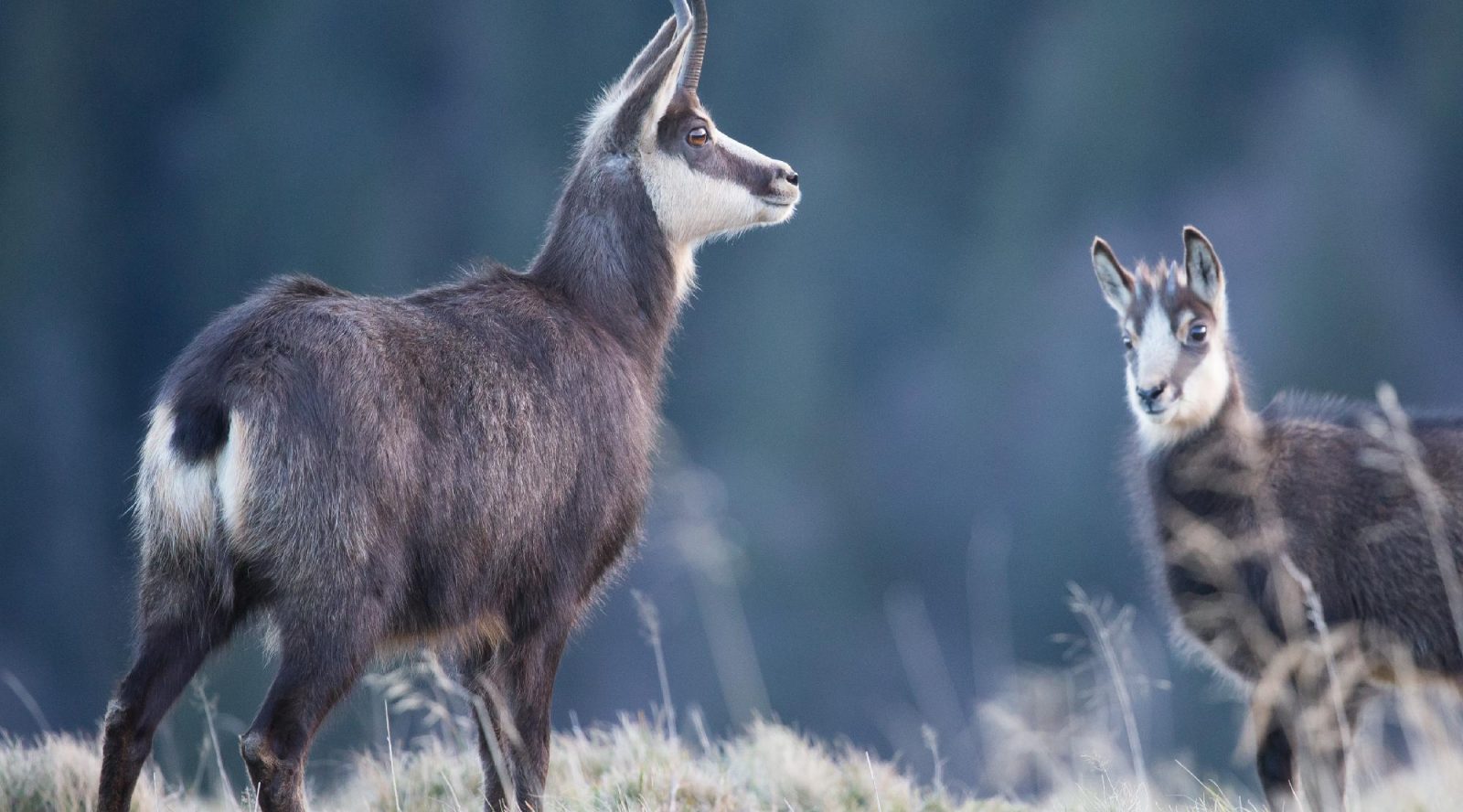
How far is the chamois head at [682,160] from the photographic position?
607cm

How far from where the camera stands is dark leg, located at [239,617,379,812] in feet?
14.1

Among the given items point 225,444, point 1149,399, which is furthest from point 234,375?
point 1149,399

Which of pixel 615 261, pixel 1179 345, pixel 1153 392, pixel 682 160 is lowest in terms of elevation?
pixel 1153 392

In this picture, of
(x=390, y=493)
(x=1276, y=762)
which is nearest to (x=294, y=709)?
(x=390, y=493)

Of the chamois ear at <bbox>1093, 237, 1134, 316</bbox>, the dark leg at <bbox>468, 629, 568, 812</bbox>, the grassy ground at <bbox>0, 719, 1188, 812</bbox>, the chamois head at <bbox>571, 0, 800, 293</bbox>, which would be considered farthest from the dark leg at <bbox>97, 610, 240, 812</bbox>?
the chamois ear at <bbox>1093, 237, 1134, 316</bbox>

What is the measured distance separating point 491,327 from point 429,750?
6.57ft

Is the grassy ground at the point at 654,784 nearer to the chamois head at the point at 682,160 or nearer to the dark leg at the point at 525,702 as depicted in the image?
the dark leg at the point at 525,702

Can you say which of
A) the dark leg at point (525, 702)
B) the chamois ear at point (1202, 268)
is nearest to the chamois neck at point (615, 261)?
the dark leg at point (525, 702)

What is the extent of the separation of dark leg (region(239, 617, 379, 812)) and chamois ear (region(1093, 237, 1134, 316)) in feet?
12.2

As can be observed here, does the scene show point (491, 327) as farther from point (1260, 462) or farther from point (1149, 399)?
point (1260, 462)

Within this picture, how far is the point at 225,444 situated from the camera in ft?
14.3

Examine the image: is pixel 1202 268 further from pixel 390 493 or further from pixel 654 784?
pixel 390 493

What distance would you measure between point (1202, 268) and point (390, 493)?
3580 mm

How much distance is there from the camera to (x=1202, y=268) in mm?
6406
